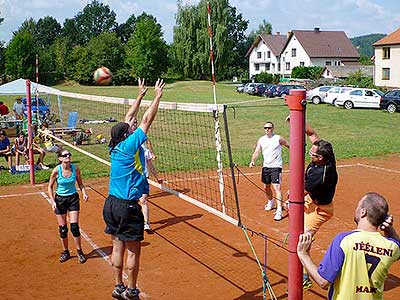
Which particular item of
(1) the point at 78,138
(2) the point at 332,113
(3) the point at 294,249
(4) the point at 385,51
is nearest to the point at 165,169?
(1) the point at 78,138

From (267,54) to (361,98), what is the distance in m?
51.4

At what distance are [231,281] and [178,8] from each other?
64.3 metres

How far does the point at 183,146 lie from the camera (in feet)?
70.8

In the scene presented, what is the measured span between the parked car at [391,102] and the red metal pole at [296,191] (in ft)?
105

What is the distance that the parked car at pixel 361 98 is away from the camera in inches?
1438

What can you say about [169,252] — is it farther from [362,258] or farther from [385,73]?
[385,73]

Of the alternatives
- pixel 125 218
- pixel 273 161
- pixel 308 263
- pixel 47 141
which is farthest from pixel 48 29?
pixel 308 263

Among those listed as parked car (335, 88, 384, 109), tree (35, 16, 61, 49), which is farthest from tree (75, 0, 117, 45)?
parked car (335, 88, 384, 109)

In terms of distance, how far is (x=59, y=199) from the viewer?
822cm

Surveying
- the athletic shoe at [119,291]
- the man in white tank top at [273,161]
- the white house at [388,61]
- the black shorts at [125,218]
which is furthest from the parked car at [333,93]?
the black shorts at [125,218]

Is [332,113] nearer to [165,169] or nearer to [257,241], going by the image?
[165,169]

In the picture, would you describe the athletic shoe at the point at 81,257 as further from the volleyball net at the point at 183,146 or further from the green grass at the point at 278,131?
the green grass at the point at 278,131

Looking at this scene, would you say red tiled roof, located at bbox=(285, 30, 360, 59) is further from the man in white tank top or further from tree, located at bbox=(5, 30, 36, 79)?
the man in white tank top

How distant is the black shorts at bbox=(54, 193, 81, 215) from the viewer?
8.22 metres
